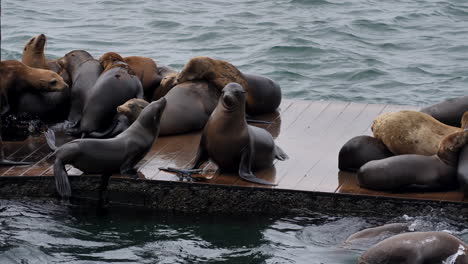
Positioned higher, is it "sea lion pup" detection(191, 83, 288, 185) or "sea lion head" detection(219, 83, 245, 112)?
"sea lion head" detection(219, 83, 245, 112)

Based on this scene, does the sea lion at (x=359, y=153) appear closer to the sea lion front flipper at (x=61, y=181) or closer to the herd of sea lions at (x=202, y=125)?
the herd of sea lions at (x=202, y=125)

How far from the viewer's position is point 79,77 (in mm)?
9188

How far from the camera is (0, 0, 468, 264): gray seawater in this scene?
693 centimetres

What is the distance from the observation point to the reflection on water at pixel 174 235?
22.1 ft

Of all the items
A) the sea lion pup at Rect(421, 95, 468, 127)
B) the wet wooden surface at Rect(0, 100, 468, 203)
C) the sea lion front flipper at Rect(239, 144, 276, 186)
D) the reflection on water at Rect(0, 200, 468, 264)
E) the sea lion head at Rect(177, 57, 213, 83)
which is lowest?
the reflection on water at Rect(0, 200, 468, 264)

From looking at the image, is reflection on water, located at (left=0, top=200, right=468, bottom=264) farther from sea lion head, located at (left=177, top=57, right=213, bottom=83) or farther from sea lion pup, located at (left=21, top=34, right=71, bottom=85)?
sea lion pup, located at (left=21, top=34, right=71, bottom=85)

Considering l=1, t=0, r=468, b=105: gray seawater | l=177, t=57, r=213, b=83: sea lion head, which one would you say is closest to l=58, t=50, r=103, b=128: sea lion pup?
l=177, t=57, r=213, b=83: sea lion head

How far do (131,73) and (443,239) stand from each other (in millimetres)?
4121

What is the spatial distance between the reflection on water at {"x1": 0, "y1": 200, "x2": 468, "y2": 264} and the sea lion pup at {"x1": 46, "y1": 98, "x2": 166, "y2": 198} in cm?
31

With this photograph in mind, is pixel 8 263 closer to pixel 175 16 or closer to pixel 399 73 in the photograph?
pixel 399 73

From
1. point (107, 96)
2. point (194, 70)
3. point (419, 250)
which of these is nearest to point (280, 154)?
point (194, 70)

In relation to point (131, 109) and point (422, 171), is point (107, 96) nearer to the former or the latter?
point (131, 109)

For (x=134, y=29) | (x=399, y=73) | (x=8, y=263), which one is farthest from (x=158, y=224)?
(x=134, y=29)

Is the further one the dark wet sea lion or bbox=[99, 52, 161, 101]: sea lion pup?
bbox=[99, 52, 161, 101]: sea lion pup
